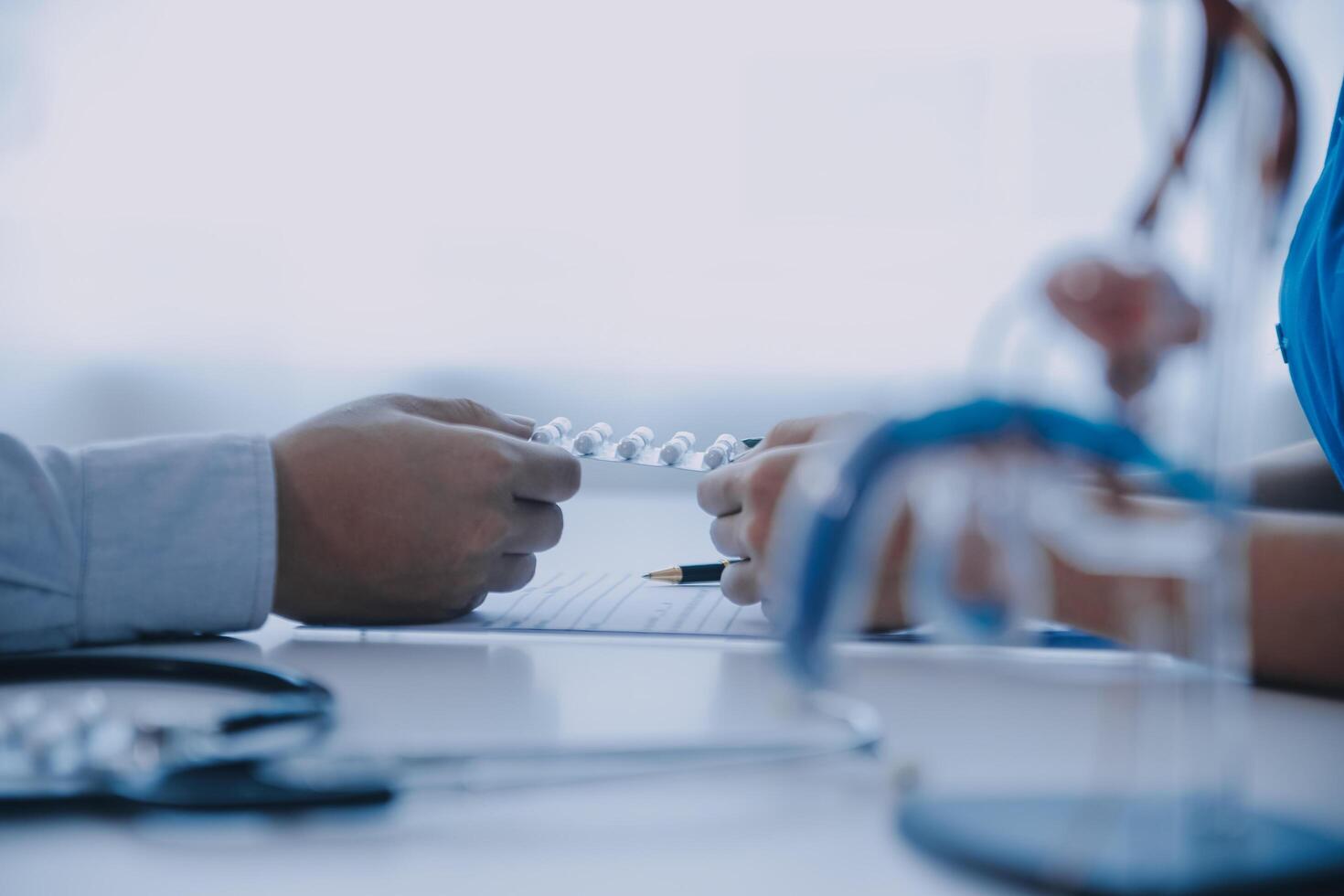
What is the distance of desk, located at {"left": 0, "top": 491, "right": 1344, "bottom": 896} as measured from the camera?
29cm

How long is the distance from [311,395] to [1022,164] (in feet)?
3.42

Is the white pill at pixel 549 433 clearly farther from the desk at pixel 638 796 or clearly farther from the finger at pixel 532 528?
the desk at pixel 638 796

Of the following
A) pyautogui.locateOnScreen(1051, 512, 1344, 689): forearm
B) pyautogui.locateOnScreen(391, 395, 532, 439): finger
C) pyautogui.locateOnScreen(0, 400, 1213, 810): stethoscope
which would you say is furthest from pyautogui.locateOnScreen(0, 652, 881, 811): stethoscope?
pyautogui.locateOnScreen(391, 395, 532, 439): finger

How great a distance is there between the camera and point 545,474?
71 cm

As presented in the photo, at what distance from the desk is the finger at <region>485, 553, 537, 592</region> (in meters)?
0.13

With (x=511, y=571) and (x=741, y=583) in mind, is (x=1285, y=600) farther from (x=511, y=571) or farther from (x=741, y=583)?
(x=511, y=571)

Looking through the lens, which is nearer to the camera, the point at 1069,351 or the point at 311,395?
the point at 1069,351

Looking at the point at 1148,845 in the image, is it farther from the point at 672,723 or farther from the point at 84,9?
the point at 84,9

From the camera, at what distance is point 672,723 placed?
1.40 ft

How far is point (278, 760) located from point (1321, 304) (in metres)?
0.55

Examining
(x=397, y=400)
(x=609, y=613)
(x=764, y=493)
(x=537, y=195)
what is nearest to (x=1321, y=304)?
(x=764, y=493)

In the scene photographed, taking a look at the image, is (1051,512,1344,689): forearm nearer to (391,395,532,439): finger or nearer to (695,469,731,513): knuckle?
(695,469,731,513): knuckle

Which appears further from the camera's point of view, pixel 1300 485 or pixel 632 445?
pixel 1300 485

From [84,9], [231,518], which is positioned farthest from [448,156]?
[231,518]
